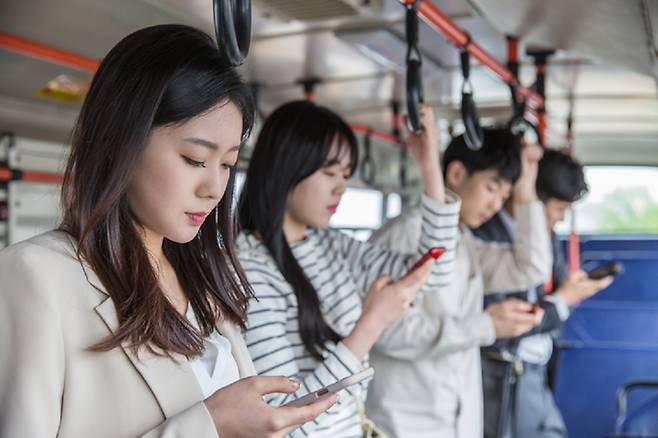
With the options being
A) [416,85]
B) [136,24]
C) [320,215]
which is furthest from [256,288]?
[136,24]

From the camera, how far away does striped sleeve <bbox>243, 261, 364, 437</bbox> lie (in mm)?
1995

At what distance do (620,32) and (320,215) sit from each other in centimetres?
108

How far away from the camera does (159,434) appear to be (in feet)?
4.20

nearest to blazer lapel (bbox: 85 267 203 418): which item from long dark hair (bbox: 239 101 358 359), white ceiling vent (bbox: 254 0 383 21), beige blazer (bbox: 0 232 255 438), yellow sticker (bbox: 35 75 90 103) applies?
beige blazer (bbox: 0 232 255 438)

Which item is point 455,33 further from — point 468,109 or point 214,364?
point 214,364

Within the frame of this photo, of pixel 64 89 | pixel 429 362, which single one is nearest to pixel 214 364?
pixel 429 362

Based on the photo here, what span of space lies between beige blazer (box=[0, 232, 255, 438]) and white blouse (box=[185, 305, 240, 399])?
3.4 inches

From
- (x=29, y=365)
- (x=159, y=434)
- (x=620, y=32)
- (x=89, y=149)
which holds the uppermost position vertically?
(x=620, y=32)

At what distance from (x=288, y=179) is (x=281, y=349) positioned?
1.57 feet

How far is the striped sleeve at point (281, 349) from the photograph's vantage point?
1995 millimetres

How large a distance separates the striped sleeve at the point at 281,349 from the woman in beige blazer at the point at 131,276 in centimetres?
48

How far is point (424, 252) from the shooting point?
2678 millimetres

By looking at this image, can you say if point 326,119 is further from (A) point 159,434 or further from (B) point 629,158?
(B) point 629,158

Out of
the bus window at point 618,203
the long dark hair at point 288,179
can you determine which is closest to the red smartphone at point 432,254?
the long dark hair at point 288,179
